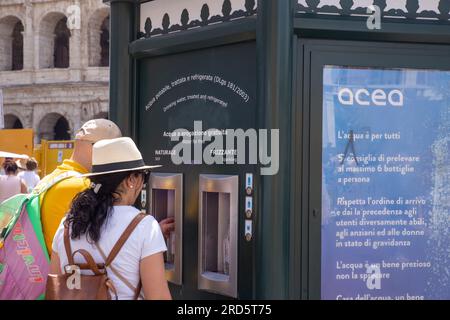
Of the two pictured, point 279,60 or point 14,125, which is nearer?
point 279,60

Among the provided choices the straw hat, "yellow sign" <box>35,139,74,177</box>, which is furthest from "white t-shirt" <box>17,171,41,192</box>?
the straw hat

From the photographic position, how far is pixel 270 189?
284cm

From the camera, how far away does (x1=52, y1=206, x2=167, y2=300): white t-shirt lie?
7.24 feet

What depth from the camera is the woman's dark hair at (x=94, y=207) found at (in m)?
2.24

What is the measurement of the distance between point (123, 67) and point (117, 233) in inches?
69.4

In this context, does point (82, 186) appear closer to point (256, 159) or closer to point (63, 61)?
point (256, 159)

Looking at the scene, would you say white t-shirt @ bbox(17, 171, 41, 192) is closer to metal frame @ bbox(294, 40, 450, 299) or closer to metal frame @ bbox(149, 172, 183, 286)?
metal frame @ bbox(149, 172, 183, 286)

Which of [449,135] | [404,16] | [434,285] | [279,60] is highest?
[404,16]

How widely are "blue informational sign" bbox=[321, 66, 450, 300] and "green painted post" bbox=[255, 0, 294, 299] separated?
0.24m

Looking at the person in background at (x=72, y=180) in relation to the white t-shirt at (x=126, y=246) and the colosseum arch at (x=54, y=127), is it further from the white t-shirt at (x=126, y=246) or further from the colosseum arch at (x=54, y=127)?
the colosseum arch at (x=54, y=127)

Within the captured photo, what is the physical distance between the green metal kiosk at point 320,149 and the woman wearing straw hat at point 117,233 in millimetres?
718

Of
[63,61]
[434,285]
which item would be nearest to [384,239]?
[434,285]

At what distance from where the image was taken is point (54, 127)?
1227 inches

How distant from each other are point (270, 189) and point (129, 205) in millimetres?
735
